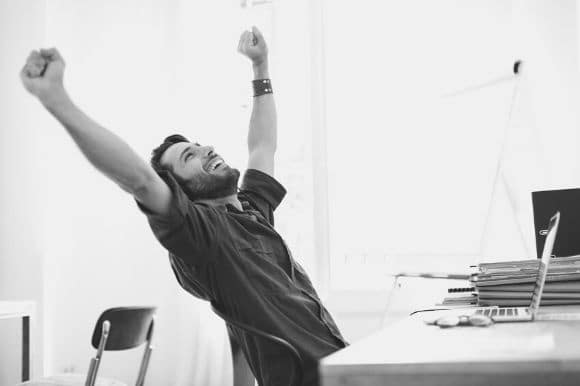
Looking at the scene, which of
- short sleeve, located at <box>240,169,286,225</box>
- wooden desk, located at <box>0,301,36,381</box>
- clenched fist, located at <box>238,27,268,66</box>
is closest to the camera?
Answer: short sleeve, located at <box>240,169,286,225</box>

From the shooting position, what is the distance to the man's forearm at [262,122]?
2227 mm

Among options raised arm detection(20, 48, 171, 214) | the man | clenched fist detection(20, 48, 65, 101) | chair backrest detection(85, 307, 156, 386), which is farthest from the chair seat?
clenched fist detection(20, 48, 65, 101)

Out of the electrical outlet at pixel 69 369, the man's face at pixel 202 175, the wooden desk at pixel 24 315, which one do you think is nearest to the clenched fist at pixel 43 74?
the man's face at pixel 202 175

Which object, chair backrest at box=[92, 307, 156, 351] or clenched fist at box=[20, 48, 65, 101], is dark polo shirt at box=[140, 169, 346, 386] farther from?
chair backrest at box=[92, 307, 156, 351]

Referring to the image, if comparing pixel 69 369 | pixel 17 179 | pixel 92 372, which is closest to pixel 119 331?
pixel 92 372

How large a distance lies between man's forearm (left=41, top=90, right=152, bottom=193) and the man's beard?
37 centimetres

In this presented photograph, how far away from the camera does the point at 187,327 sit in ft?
13.9

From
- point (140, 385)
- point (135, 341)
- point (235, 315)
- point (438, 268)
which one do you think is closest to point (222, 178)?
point (235, 315)

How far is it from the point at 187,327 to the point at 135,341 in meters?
1.54

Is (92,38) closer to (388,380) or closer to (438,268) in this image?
(438,268)

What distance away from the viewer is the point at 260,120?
225 cm

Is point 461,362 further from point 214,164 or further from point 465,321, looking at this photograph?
point 214,164

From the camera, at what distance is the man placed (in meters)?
1.40

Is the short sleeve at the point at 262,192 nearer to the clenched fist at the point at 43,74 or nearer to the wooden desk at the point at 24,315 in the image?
the clenched fist at the point at 43,74
